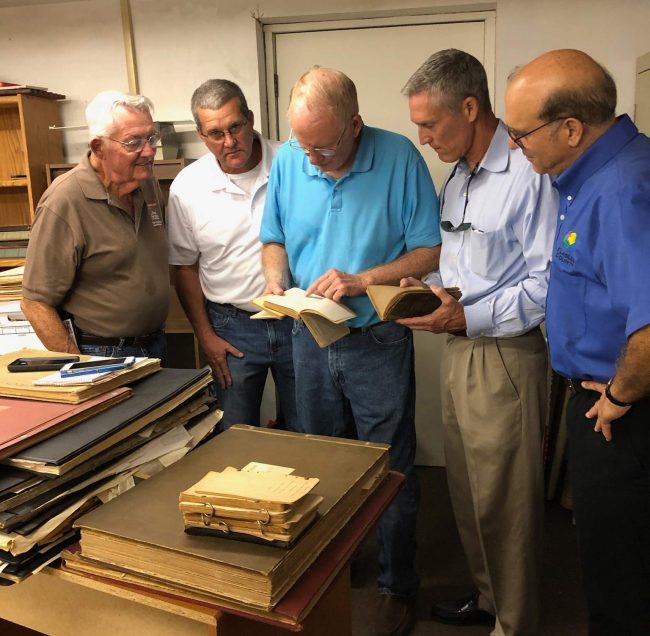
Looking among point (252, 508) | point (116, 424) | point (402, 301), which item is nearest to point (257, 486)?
point (252, 508)

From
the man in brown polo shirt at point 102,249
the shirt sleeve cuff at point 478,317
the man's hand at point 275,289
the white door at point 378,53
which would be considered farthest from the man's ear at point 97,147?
the white door at point 378,53

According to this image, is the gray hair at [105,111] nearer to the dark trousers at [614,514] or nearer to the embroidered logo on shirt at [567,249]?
the embroidered logo on shirt at [567,249]

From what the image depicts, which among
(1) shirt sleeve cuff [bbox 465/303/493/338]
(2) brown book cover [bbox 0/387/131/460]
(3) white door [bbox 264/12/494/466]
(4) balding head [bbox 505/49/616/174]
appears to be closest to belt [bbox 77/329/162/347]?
(2) brown book cover [bbox 0/387/131/460]

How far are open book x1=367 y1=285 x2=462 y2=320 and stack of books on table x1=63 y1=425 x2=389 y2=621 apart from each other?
45 cm

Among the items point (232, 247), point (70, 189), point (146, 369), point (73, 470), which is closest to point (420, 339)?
point (232, 247)

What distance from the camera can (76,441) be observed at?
96 centimetres

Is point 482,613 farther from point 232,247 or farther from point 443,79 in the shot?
point 443,79

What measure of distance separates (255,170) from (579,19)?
67.9 inches

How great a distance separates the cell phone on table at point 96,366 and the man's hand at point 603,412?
3.27 feet

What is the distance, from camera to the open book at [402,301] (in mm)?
1465

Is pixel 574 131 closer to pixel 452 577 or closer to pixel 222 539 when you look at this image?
pixel 222 539

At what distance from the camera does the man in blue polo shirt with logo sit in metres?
1.23

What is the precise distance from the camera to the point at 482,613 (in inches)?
81.9

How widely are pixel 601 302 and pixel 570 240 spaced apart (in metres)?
0.16
